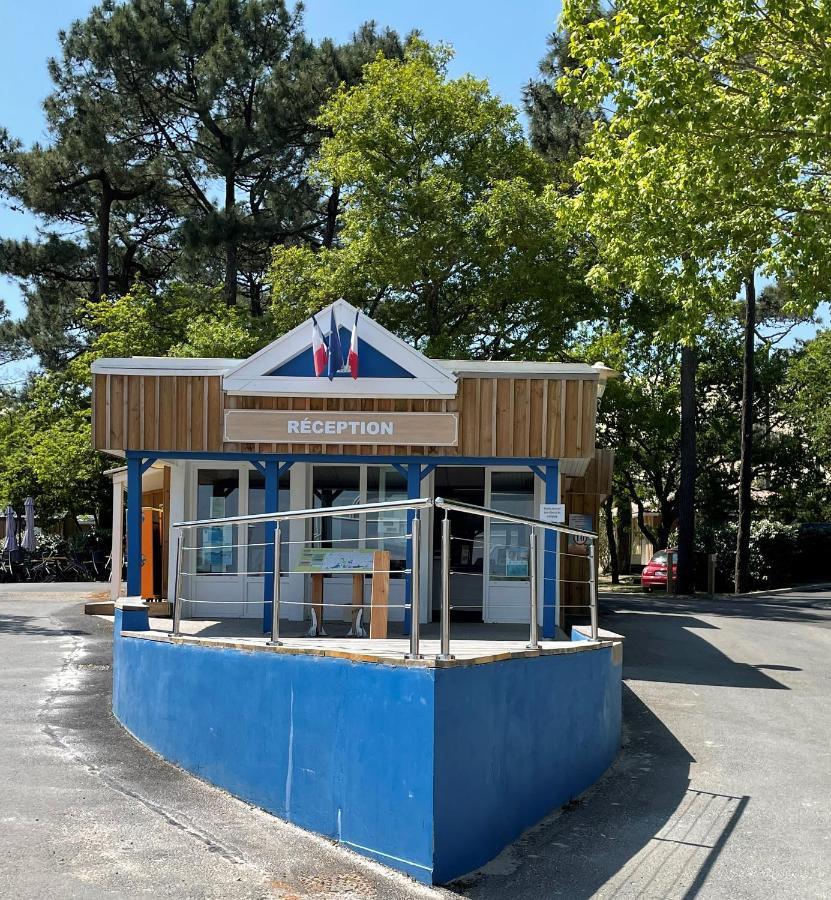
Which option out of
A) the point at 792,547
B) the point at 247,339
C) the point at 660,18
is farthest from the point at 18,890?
the point at 792,547

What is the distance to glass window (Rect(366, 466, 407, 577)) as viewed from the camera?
16875mm

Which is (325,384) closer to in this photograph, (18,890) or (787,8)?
(787,8)

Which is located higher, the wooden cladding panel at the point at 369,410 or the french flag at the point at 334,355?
the french flag at the point at 334,355

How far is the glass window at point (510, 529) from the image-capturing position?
17266 millimetres

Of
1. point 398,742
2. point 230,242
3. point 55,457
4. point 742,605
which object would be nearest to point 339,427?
point 398,742

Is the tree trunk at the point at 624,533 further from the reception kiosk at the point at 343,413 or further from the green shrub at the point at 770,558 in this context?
the reception kiosk at the point at 343,413

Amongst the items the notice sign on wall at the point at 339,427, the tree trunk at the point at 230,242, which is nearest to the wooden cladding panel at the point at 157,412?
the notice sign on wall at the point at 339,427

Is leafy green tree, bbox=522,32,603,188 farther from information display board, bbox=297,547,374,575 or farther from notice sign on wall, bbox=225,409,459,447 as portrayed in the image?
information display board, bbox=297,547,374,575

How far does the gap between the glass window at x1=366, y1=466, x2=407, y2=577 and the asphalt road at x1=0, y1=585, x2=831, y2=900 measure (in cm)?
435

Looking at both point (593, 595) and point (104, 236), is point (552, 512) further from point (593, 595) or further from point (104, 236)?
point (104, 236)

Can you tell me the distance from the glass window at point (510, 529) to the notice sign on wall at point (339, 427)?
7.60 feet

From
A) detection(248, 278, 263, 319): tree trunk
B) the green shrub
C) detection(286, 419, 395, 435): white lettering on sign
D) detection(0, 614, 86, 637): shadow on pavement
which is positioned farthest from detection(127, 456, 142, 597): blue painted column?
detection(248, 278, 263, 319): tree trunk

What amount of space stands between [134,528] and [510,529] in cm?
559

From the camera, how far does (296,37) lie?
36.4 meters
